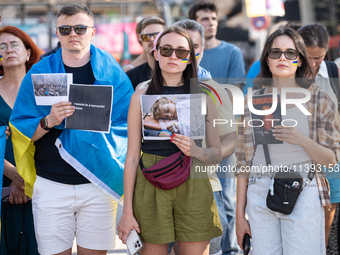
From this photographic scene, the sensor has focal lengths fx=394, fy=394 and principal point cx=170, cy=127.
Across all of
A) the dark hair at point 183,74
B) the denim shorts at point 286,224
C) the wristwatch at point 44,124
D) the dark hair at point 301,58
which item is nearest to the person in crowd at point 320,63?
the dark hair at point 301,58

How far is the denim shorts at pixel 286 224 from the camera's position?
2334mm

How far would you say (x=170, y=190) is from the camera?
7.95ft

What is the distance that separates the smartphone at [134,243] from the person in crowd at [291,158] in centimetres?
68

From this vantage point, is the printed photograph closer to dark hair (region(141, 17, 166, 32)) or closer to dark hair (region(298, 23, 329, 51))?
dark hair (region(141, 17, 166, 32))

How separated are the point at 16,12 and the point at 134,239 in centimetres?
1331

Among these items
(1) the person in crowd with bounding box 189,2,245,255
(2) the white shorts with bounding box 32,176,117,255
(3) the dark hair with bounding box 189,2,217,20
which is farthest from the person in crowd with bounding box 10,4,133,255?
(3) the dark hair with bounding box 189,2,217,20

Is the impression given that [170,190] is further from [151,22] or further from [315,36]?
[151,22]

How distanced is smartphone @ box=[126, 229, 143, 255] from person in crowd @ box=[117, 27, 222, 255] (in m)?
0.03

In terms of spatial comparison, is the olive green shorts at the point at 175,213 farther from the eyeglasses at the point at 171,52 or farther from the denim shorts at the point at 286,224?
the eyeglasses at the point at 171,52

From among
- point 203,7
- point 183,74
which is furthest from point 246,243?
point 203,7

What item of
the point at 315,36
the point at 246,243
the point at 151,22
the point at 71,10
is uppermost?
the point at 151,22

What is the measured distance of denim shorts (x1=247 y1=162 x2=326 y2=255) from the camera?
2.33 metres

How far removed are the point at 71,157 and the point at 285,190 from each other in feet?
4.75

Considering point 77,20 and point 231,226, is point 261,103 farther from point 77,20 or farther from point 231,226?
point 231,226
